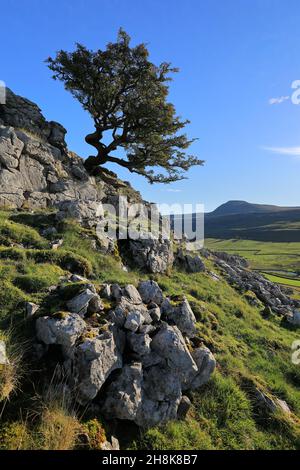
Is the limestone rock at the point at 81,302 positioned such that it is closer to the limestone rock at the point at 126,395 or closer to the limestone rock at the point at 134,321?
the limestone rock at the point at 134,321

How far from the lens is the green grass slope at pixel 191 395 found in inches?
270

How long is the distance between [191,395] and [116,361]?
286cm

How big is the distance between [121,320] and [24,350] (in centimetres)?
280

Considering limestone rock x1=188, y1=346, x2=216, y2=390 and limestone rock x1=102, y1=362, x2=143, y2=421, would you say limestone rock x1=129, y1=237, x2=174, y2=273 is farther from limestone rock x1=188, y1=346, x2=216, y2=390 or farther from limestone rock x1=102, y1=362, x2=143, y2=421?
limestone rock x1=102, y1=362, x2=143, y2=421

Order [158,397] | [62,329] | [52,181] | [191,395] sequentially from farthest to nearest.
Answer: [52,181], [191,395], [158,397], [62,329]

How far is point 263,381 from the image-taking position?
39.4ft

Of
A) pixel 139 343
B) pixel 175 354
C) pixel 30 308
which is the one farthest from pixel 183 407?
pixel 30 308

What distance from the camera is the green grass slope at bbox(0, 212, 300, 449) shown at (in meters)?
6.85

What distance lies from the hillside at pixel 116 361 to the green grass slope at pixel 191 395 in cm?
3

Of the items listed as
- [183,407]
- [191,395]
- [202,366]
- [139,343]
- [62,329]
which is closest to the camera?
[62,329]

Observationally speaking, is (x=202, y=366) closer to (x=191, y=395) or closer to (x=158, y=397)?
(x=191, y=395)

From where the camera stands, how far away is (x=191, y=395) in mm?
9500

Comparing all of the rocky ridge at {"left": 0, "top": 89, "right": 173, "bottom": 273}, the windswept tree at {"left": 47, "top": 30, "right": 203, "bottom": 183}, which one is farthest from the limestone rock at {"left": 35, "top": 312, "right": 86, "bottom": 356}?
the windswept tree at {"left": 47, "top": 30, "right": 203, "bottom": 183}
